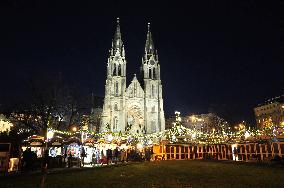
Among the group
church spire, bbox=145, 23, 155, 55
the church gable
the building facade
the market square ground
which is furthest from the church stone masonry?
the market square ground

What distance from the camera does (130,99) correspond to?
61.2m

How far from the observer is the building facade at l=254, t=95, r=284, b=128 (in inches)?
2195

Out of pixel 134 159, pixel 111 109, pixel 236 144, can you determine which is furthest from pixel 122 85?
pixel 236 144

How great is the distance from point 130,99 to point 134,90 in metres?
2.69

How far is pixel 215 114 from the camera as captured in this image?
61750 mm

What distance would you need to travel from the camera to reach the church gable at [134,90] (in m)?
61.5

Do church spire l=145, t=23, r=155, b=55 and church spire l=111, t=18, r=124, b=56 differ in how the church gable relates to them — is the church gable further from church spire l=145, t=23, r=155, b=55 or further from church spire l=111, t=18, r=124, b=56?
church spire l=145, t=23, r=155, b=55

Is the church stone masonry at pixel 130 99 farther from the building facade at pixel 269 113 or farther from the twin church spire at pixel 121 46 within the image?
the building facade at pixel 269 113

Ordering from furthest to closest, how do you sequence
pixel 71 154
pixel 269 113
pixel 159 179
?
pixel 269 113, pixel 71 154, pixel 159 179

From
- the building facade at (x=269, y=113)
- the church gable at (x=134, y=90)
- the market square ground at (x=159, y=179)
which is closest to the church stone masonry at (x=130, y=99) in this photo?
the church gable at (x=134, y=90)

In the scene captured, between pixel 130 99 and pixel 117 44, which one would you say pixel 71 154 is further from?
pixel 117 44

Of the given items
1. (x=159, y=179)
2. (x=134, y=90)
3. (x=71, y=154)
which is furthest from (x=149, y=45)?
(x=159, y=179)

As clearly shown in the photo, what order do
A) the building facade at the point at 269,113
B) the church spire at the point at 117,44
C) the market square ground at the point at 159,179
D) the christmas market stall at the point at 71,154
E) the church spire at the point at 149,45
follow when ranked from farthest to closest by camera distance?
1. the church spire at the point at 149,45
2. the church spire at the point at 117,44
3. the building facade at the point at 269,113
4. the christmas market stall at the point at 71,154
5. the market square ground at the point at 159,179

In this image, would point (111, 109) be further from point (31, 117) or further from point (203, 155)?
point (203, 155)
